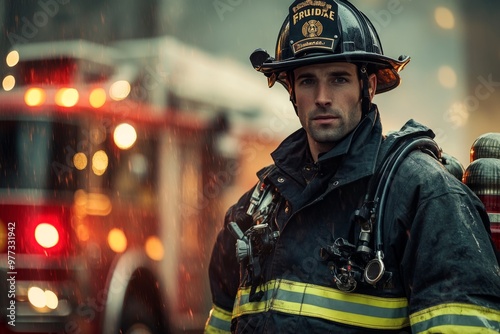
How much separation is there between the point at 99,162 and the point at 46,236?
0.83 meters

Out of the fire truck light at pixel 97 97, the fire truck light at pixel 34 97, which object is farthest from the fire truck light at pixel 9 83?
the fire truck light at pixel 97 97

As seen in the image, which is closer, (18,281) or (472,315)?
(472,315)

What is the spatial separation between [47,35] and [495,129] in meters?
6.02

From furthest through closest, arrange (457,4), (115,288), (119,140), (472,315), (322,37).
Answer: (457,4), (119,140), (115,288), (322,37), (472,315)

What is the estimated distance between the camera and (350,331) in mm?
2389

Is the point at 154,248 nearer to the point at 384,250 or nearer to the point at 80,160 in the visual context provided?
the point at 80,160

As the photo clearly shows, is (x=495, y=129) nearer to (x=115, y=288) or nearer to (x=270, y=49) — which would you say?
(x=270, y=49)

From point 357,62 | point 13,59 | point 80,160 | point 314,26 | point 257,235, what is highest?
point 13,59

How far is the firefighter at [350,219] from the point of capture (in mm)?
2230

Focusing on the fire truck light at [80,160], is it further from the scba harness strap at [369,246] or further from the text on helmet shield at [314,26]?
the scba harness strap at [369,246]

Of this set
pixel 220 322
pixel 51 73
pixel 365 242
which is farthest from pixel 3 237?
pixel 365 242

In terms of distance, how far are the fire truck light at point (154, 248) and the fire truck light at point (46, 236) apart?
121 cm

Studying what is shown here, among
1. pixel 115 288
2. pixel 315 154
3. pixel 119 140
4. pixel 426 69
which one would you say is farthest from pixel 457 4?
pixel 315 154

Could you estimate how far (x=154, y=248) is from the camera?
21.2 feet
